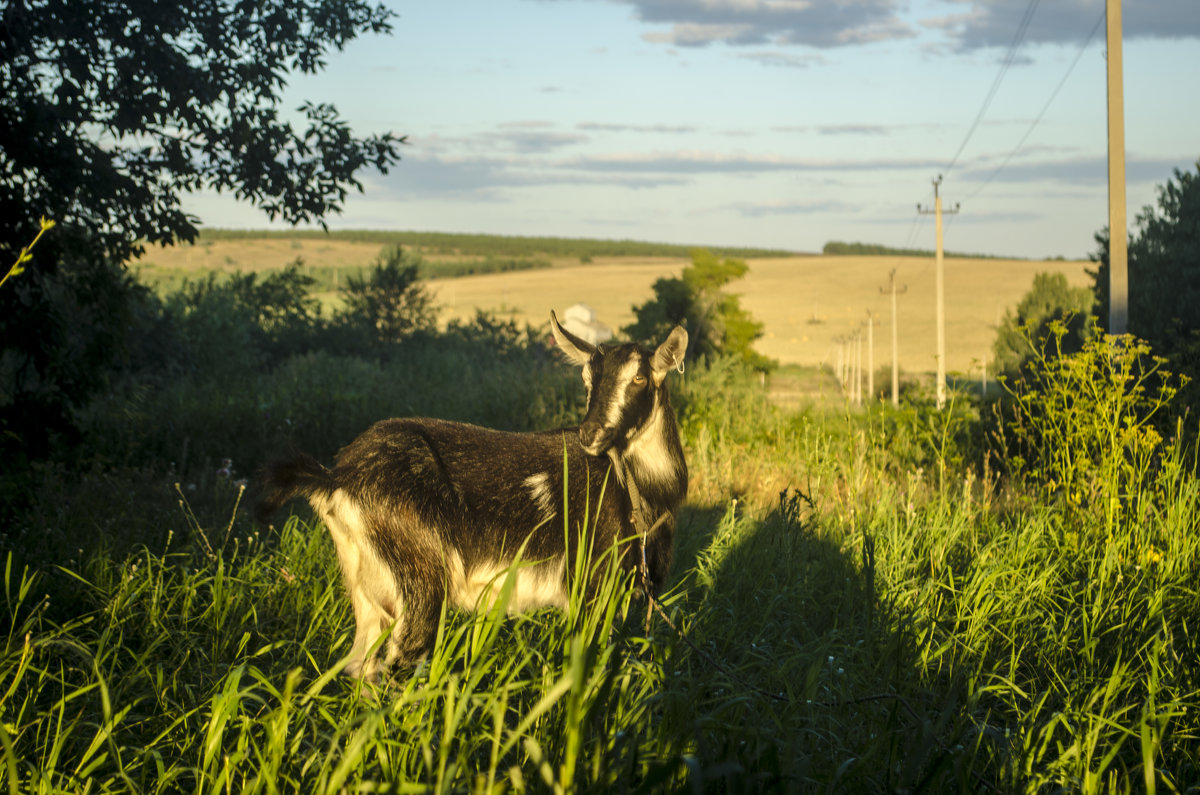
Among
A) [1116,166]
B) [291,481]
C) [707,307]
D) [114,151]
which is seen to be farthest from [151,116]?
[707,307]

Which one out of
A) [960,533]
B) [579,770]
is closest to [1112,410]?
[960,533]

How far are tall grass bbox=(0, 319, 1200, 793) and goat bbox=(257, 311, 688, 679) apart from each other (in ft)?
0.80

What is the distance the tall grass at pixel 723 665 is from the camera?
9.12 feet

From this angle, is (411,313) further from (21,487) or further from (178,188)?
(21,487)

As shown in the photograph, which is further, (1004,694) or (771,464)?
(771,464)

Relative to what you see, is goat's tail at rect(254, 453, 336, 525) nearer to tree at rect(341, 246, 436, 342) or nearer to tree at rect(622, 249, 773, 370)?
tree at rect(341, 246, 436, 342)

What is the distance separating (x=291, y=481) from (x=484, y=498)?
36.5 inches

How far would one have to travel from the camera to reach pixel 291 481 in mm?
4105

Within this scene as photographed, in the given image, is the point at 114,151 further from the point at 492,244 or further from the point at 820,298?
the point at 492,244

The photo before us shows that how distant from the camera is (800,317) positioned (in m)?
78.6

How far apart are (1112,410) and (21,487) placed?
8.45m

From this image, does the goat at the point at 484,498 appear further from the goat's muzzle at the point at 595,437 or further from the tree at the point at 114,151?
the tree at the point at 114,151

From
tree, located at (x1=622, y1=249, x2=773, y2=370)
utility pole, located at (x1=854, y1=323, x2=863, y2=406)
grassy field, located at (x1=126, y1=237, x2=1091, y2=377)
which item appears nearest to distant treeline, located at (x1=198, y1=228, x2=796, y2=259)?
grassy field, located at (x1=126, y1=237, x2=1091, y2=377)

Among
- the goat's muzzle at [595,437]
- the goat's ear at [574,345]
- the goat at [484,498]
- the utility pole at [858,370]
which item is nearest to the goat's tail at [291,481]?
the goat at [484,498]
